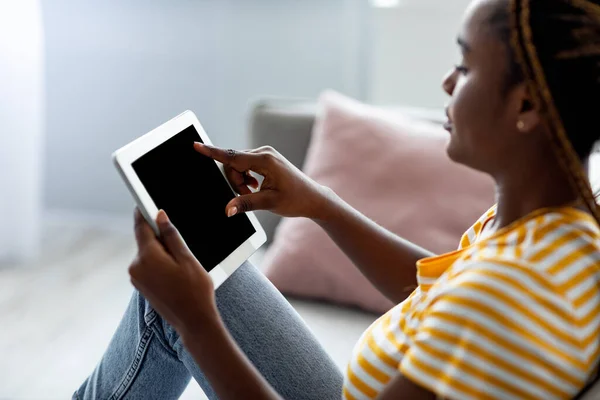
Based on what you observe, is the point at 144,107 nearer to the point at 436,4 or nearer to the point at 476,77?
the point at 436,4

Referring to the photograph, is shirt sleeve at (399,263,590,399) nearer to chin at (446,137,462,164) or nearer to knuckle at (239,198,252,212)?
chin at (446,137,462,164)

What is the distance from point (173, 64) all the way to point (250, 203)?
1746mm

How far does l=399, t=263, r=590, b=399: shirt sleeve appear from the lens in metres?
0.75

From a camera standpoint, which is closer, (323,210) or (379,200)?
(323,210)

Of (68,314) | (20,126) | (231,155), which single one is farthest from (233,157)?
(20,126)

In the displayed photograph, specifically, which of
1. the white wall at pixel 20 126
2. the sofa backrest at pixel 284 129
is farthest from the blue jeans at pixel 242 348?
the white wall at pixel 20 126

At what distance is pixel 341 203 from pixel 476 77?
40 cm

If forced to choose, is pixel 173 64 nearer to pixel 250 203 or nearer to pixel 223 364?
pixel 250 203

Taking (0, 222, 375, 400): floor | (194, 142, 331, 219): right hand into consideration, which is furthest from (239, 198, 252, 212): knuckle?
(0, 222, 375, 400): floor

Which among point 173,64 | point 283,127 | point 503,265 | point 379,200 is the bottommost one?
point 379,200

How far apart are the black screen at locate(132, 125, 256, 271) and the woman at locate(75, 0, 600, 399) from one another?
0.08 metres

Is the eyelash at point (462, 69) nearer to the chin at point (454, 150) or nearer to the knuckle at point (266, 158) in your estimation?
the chin at point (454, 150)

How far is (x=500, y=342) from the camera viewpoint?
745 millimetres

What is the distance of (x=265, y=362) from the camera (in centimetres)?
106
